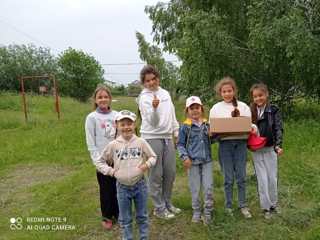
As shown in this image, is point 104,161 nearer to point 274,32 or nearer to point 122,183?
point 122,183

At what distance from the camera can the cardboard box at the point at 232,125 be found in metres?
3.95

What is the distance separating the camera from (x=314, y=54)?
905cm

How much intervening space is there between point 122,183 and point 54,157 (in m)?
5.05

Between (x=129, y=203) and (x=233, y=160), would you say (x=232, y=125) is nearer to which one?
(x=233, y=160)

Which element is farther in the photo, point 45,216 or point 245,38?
point 245,38

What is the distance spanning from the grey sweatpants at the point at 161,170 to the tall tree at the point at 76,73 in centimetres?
2827

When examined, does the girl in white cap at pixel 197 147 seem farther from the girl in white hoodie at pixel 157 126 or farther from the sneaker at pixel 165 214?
the sneaker at pixel 165 214

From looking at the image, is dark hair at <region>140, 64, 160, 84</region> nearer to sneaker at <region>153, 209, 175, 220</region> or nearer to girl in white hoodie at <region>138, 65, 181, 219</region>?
girl in white hoodie at <region>138, 65, 181, 219</region>

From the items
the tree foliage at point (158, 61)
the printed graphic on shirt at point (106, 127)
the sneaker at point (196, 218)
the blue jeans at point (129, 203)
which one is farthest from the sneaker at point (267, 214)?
the tree foliage at point (158, 61)

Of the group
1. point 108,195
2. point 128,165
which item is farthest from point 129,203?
point 108,195

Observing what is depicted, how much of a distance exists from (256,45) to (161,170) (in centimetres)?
625

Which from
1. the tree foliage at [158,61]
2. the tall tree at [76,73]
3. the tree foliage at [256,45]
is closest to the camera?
the tree foliage at [256,45]

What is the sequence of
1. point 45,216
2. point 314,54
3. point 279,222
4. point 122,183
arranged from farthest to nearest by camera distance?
point 314,54 < point 45,216 < point 279,222 < point 122,183

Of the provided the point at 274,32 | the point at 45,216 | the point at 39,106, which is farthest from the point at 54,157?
the point at 39,106
